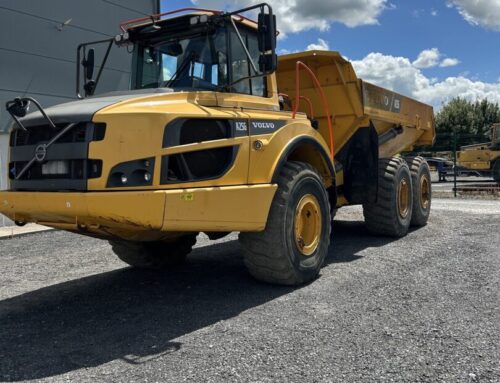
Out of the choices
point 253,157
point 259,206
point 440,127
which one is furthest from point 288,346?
point 440,127

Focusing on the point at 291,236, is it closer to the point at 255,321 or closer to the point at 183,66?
the point at 255,321

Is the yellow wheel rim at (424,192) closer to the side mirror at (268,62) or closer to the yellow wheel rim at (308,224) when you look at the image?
the yellow wheel rim at (308,224)

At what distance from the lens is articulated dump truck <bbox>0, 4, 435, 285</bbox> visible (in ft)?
13.9

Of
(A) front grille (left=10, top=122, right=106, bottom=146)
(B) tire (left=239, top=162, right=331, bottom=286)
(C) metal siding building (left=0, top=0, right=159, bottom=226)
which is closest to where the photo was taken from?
(A) front grille (left=10, top=122, right=106, bottom=146)

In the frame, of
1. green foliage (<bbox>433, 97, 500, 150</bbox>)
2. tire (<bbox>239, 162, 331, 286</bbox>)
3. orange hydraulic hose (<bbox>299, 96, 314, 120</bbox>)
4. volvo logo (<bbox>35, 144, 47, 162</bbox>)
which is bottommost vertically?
tire (<bbox>239, 162, 331, 286</bbox>)

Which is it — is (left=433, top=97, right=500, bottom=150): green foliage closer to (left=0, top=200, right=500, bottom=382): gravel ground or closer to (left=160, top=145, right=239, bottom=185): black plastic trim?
(left=0, top=200, right=500, bottom=382): gravel ground

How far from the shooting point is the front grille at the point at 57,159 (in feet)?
14.0

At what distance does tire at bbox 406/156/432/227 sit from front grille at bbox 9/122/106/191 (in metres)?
6.65

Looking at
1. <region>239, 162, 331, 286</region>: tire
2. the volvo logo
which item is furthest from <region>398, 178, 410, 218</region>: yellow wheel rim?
the volvo logo

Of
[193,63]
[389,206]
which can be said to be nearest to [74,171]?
[193,63]

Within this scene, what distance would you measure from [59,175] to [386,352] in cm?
294

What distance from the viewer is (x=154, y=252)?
6.59 metres

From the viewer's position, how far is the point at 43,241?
9.70 m

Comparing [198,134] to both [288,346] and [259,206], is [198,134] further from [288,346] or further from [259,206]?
[288,346]
